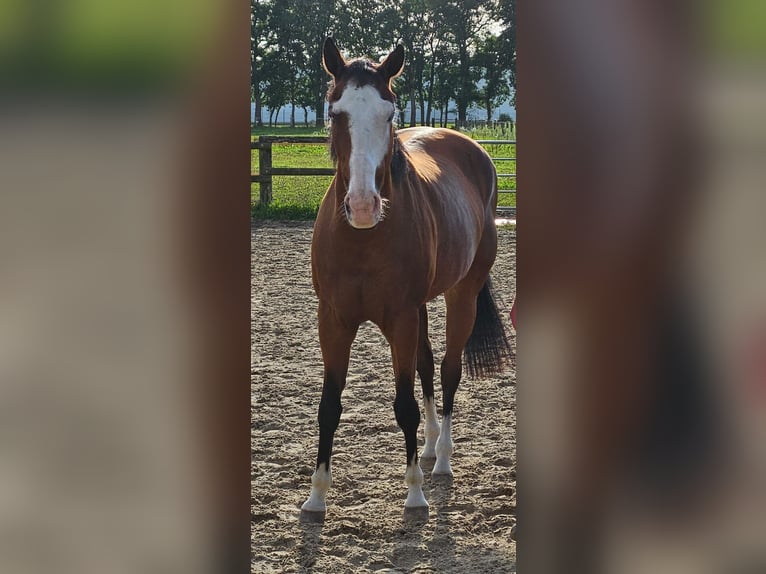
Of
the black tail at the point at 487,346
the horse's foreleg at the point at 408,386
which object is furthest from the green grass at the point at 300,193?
the horse's foreleg at the point at 408,386

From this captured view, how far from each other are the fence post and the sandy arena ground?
6841 mm

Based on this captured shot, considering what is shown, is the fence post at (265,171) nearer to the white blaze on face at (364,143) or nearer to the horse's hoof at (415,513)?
the horse's hoof at (415,513)

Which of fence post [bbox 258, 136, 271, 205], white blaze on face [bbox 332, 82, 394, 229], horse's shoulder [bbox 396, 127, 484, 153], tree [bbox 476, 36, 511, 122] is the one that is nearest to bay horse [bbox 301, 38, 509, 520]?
white blaze on face [bbox 332, 82, 394, 229]

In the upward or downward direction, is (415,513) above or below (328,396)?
below

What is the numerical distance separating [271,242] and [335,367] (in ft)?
21.7

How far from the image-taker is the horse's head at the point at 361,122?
2881mm

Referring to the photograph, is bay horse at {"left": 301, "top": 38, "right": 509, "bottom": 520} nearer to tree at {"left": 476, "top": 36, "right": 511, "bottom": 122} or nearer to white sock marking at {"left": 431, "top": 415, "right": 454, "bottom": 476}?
white sock marking at {"left": 431, "top": 415, "right": 454, "bottom": 476}

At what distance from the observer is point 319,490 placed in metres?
3.38

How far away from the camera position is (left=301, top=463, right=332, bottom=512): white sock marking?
11.0ft

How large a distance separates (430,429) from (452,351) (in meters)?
0.42

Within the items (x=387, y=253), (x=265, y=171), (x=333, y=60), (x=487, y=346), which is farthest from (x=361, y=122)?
(x=265, y=171)

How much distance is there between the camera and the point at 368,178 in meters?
2.89

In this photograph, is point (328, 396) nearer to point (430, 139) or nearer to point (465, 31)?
point (430, 139)
